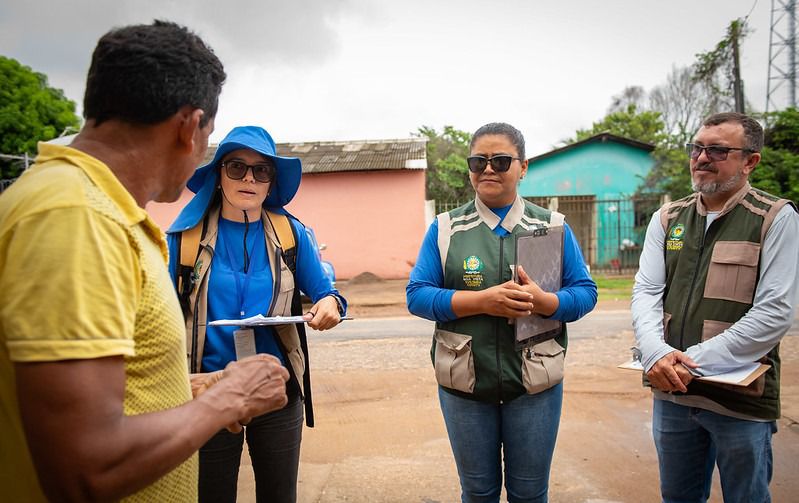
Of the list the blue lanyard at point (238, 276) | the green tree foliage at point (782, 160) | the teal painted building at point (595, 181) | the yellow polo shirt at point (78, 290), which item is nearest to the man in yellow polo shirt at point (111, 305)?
the yellow polo shirt at point (78, 290)

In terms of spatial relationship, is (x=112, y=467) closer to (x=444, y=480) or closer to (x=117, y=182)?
(x=117, y=182)

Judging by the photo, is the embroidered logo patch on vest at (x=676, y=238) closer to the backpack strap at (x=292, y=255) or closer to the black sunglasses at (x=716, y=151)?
the black sunglasses at (x=716, y=151)

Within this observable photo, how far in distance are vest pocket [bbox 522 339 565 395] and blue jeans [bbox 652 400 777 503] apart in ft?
2.21

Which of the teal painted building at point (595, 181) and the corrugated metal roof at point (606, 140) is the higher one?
the corrugated metal roof at point (606, 140)

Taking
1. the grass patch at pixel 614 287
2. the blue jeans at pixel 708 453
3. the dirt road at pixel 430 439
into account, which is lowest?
the grass patch at pixel 614 287

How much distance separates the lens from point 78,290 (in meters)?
0.99

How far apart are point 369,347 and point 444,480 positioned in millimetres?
4183

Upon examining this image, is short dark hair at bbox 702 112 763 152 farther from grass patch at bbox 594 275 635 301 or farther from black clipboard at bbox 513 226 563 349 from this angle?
grass patch at bbox 594 275 635 301

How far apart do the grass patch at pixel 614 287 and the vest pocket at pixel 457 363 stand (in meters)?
9.97

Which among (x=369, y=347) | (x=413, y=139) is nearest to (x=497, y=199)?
(x=369, y=347)

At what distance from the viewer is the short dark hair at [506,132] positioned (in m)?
2.68

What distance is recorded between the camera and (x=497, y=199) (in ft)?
8.75

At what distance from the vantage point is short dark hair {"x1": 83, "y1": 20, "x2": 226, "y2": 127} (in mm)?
1216

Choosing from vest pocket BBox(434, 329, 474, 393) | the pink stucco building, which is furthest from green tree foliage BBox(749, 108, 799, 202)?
vest pocket BBox(434, 329, 474, 393)
